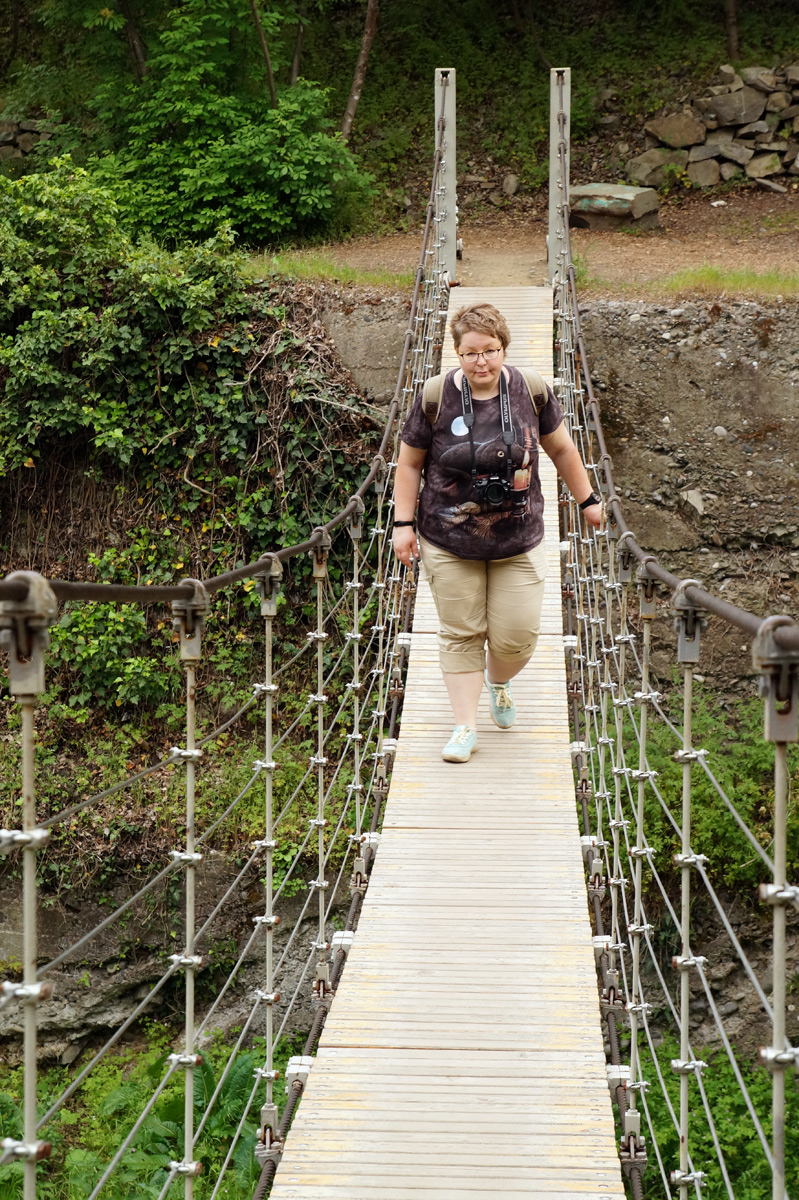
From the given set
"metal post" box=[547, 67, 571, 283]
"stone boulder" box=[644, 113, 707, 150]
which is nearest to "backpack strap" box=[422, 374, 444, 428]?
"metal post" box=[547, 67, 571, 283]

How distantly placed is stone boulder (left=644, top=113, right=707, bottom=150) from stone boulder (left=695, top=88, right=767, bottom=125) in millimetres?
215

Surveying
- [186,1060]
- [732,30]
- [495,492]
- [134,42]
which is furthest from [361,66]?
[186,1060]

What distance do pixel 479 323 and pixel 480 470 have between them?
0.42 meters

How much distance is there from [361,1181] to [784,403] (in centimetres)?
624

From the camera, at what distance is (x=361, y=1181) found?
88.7 inches

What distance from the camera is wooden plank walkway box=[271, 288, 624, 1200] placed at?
229 cm

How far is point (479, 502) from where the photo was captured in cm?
354

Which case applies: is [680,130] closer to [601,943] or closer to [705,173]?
[705,173]

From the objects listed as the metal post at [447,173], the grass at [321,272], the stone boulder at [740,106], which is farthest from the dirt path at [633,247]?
the stone boulder at [740,106]

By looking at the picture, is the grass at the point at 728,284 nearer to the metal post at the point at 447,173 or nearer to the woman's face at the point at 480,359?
the metal post at the point at 447,173

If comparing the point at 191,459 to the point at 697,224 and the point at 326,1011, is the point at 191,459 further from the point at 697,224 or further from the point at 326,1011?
the point at 697,224

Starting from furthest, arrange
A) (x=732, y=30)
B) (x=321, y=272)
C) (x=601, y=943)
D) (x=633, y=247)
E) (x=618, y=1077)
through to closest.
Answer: (x=732, y=30) < (x=633, y=247) < (x=321, y=272) < (x=601, y=943) < (x=618, y=1077)

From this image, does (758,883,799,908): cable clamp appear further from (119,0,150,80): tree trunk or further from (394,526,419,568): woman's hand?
A: (119,0,150,80): tree trunk

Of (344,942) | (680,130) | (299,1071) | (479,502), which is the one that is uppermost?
(680,130)
